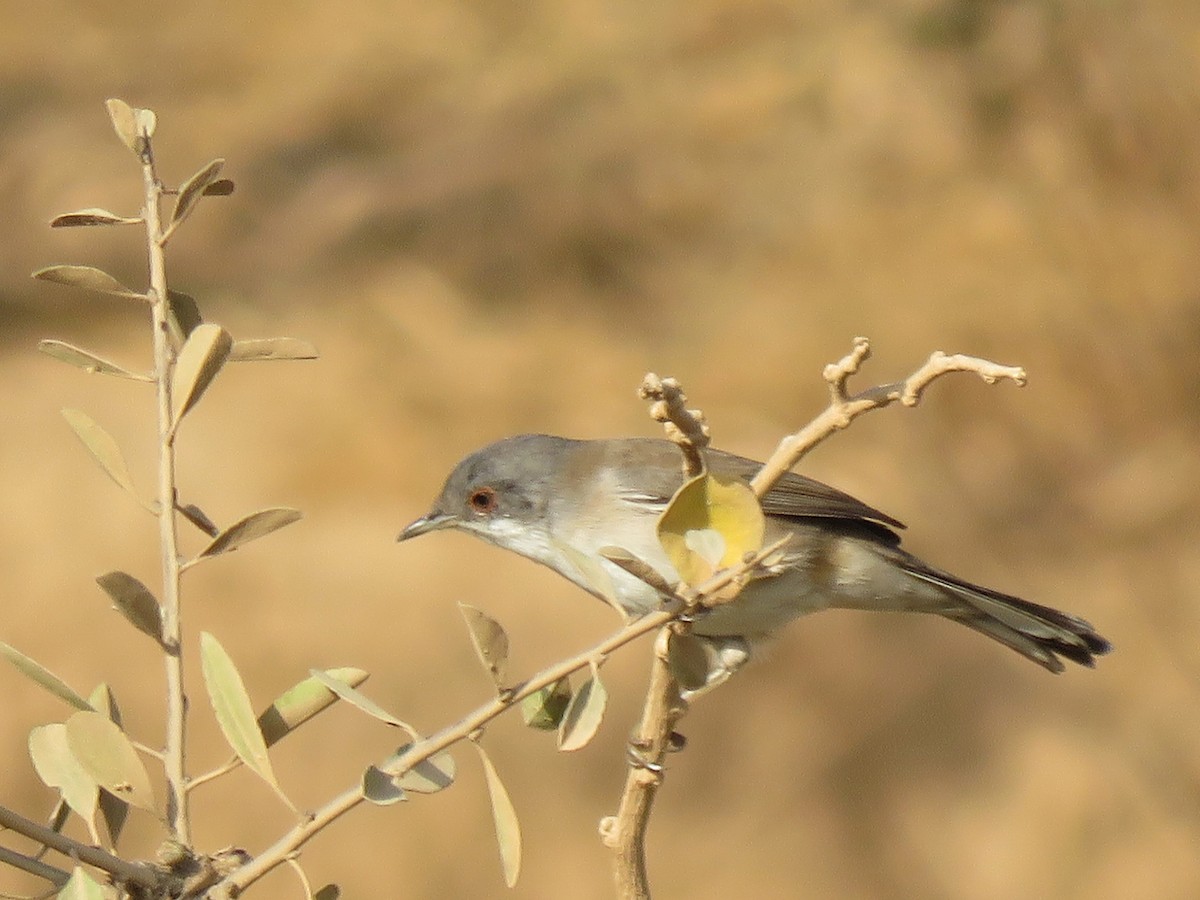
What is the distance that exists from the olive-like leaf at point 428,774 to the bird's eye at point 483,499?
2.64m

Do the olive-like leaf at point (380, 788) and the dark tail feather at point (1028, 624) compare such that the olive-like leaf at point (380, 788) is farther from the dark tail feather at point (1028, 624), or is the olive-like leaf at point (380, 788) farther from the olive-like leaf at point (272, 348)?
the dark tail feather at point (1028, 624)

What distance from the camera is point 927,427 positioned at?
7.87 metres

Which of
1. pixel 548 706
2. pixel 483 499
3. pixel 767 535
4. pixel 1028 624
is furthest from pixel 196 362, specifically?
pixel 1028 624

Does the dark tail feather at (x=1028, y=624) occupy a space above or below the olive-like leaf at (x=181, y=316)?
below

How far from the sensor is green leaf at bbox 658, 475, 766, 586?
55.6 inches

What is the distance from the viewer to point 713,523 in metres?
1.44

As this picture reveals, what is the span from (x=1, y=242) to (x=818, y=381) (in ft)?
13.6

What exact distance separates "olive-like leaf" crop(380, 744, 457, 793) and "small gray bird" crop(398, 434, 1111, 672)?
6.90 feet

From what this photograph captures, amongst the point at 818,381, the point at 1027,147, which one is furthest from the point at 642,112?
the point at 1027,147

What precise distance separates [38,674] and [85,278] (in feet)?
1.46

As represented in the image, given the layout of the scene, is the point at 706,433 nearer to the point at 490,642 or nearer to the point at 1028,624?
the point at 490,642

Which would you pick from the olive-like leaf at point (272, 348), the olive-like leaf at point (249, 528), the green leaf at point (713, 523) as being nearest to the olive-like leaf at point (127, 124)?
the olive-like leaf at point (272, 348)

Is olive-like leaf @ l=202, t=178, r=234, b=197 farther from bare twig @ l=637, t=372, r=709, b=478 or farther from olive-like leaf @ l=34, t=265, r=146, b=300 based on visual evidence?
bare twig @ l=637, t=372, r=709, b=478

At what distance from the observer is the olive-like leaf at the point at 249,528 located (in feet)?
4.87
